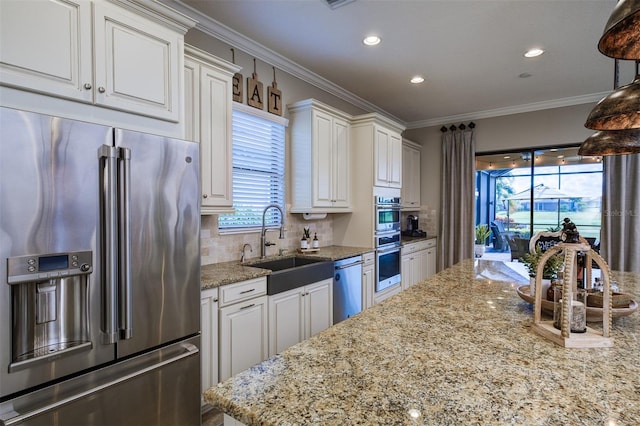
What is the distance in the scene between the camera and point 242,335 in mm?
2344

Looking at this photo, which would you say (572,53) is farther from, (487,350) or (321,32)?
(487,350)

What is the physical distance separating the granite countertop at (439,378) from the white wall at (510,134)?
13.3 feet

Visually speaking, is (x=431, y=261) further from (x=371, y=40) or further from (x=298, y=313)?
(x=371, y=40)

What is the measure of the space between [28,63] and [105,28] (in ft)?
1.31

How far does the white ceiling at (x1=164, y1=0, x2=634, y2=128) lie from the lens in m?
2.51

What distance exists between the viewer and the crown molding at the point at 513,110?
444 centimetres

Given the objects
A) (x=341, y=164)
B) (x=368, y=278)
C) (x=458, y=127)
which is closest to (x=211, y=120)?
(x=341, y=164)

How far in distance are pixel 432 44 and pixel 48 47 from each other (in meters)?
2.83

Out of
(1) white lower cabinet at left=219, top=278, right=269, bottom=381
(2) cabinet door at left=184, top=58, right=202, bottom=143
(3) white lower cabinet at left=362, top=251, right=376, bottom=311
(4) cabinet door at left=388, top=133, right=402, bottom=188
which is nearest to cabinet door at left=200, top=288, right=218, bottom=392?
(1) white lower cabinet at left=219, top=278, right=269, bottom=381

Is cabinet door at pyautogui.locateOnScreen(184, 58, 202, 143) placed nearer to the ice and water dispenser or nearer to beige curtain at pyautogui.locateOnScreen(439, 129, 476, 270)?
the ice and water dispenser

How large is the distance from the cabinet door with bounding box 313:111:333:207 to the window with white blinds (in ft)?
1.12

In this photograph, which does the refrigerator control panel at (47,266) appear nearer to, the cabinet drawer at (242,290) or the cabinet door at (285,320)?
the cabinet drawer at (242,290)

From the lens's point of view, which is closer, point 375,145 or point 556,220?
point 375,145

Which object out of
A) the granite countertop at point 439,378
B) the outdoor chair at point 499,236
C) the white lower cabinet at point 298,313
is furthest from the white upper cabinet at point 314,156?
the outdoor chair at point 499,236
